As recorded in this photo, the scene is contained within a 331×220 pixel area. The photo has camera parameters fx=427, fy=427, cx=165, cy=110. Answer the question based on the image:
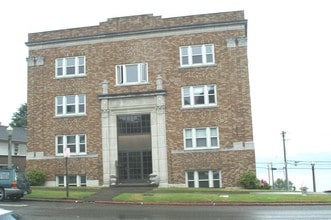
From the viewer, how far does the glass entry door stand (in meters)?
31.0

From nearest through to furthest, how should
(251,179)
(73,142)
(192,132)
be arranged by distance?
1. (251,179)
2. (192,132)
3. (73,142)

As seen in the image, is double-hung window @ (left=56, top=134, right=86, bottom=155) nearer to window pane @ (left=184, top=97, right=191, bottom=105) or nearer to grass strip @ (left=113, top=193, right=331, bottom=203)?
window pane @ (left=184, top=97, right=191, bottom=105)

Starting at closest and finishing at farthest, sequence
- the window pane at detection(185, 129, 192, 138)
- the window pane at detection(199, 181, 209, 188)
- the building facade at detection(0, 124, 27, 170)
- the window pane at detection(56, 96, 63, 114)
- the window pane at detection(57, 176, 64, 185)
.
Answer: the window pane at detection(199, 181, 209, 188)
the window pane at detection(185, 129, 192, 138)
the window pane at detection(57, 176, 64, 185)
the window pane at detection(56, 96, 63, 114)
the building facade at detection(0, 124, 27, 170)

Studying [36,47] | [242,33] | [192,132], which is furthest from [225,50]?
[36,47]

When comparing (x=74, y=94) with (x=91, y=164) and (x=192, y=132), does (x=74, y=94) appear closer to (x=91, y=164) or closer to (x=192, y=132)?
(x=91, y=164)

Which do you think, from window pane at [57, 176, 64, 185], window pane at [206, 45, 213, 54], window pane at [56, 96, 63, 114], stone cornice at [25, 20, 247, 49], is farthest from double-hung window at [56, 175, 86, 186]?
window pane at [206, 45, 213, 54]

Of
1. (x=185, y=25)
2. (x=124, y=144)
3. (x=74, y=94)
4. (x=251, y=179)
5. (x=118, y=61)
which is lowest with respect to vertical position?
(x=251, y=179)

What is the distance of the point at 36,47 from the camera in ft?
112

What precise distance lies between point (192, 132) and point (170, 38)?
7181mm

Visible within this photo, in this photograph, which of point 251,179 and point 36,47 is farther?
point 36,47

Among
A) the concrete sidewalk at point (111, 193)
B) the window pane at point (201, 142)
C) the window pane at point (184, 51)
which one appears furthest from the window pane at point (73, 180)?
the window pane at point (184, 51)

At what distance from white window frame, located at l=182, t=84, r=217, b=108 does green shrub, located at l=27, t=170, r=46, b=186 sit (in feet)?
39.2

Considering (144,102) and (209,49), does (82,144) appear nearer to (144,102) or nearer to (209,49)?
(144,102)

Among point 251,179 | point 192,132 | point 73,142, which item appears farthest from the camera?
point 73,142
